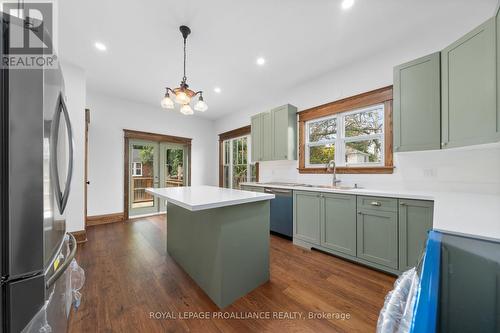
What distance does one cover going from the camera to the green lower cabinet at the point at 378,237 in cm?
205

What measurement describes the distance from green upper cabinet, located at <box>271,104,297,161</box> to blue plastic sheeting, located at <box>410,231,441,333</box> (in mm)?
2775

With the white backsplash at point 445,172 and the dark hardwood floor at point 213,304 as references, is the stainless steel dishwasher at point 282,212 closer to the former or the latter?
the dark hardwood floor at point 213,304

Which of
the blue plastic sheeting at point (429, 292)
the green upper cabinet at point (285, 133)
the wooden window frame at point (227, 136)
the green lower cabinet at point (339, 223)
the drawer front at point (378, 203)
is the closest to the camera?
the blue plastic sheeting at point (429, 292)

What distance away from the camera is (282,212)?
3189 mm

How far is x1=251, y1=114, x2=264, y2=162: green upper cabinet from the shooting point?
4078 mm

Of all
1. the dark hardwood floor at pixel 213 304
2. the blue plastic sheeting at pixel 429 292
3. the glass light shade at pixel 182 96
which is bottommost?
the dark hardwood floor at pixel 213 304

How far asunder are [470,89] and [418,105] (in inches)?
16.4

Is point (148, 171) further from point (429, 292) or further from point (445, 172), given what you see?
point (445, 172)

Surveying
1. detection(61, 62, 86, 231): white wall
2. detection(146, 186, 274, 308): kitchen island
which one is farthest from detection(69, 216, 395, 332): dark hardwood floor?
detection(61, 62, 86, 231): white wall

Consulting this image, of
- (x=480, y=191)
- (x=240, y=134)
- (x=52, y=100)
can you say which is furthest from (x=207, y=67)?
(x=480, y=191)

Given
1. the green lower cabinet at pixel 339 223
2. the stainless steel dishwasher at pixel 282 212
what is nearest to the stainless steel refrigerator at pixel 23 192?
the green lower cabinet at pixel 339 223

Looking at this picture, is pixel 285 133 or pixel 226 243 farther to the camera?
pixel 285 133

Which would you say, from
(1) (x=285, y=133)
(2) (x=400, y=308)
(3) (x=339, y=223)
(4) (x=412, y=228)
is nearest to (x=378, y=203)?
(4) (x=412, y=228)

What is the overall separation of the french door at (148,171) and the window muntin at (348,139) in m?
3.73
